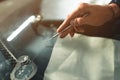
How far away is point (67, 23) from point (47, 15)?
0.68 feet

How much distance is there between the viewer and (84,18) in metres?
0.74

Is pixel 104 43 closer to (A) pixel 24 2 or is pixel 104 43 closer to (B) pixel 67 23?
(B) pixel 67 23

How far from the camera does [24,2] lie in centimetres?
95

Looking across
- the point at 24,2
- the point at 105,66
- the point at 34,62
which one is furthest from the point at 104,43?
the point at 24,2

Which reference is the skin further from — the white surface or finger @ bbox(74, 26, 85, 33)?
the white surface

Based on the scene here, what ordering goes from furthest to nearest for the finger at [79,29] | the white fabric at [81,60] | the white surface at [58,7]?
the white surface at [58,7] < the finger at [79,29] < the white fabric at [81,60]

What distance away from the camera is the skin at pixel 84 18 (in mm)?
735

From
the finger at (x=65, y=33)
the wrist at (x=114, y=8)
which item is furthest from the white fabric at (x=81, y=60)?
the wrist at (x=114, y=8)

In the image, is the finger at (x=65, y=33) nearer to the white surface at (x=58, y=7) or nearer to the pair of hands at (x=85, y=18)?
the pair of hands at (x=85, y=18)

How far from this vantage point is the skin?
28.9 inches

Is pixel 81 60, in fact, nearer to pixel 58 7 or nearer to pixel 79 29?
pixel 79 29

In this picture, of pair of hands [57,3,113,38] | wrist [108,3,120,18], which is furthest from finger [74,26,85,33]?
wrist [108,3,120,18]

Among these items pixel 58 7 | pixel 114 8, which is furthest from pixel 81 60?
pixel 58 7

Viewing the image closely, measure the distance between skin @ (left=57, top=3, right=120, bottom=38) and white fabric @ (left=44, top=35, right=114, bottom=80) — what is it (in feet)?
0.12
